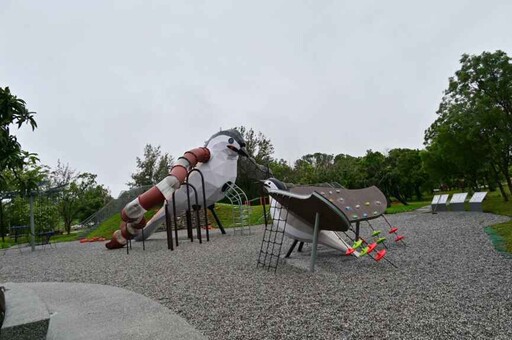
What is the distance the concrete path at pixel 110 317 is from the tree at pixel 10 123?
6.16ft

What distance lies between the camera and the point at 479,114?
17.1 meters

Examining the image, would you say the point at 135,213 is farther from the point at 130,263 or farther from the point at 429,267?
the point at 429,267

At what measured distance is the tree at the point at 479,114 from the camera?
1698cm

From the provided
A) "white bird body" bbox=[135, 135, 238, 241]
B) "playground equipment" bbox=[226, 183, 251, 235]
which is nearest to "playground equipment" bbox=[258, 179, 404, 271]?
"white bird body" bbox=[135, 135, 238, 241]

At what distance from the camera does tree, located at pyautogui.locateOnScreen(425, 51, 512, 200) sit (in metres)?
17.0

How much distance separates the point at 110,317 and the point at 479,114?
60.4ft

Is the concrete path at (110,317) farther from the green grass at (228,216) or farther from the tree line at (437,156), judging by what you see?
the green grass at (228,216)

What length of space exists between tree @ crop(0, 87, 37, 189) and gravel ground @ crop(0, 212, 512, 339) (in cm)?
261

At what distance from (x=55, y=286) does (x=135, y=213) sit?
4.34 m

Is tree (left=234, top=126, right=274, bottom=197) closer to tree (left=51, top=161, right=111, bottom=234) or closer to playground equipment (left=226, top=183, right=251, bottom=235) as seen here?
playground equipment (left=226, top=183, right=251, bottom=235)

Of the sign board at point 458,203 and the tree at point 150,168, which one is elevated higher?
the tree at point 150,168

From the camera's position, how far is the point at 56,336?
12.7 ft

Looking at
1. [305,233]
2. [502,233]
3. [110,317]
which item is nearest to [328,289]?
[305,233]

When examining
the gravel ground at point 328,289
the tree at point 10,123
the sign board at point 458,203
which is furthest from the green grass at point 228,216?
the tree at point 10,123
